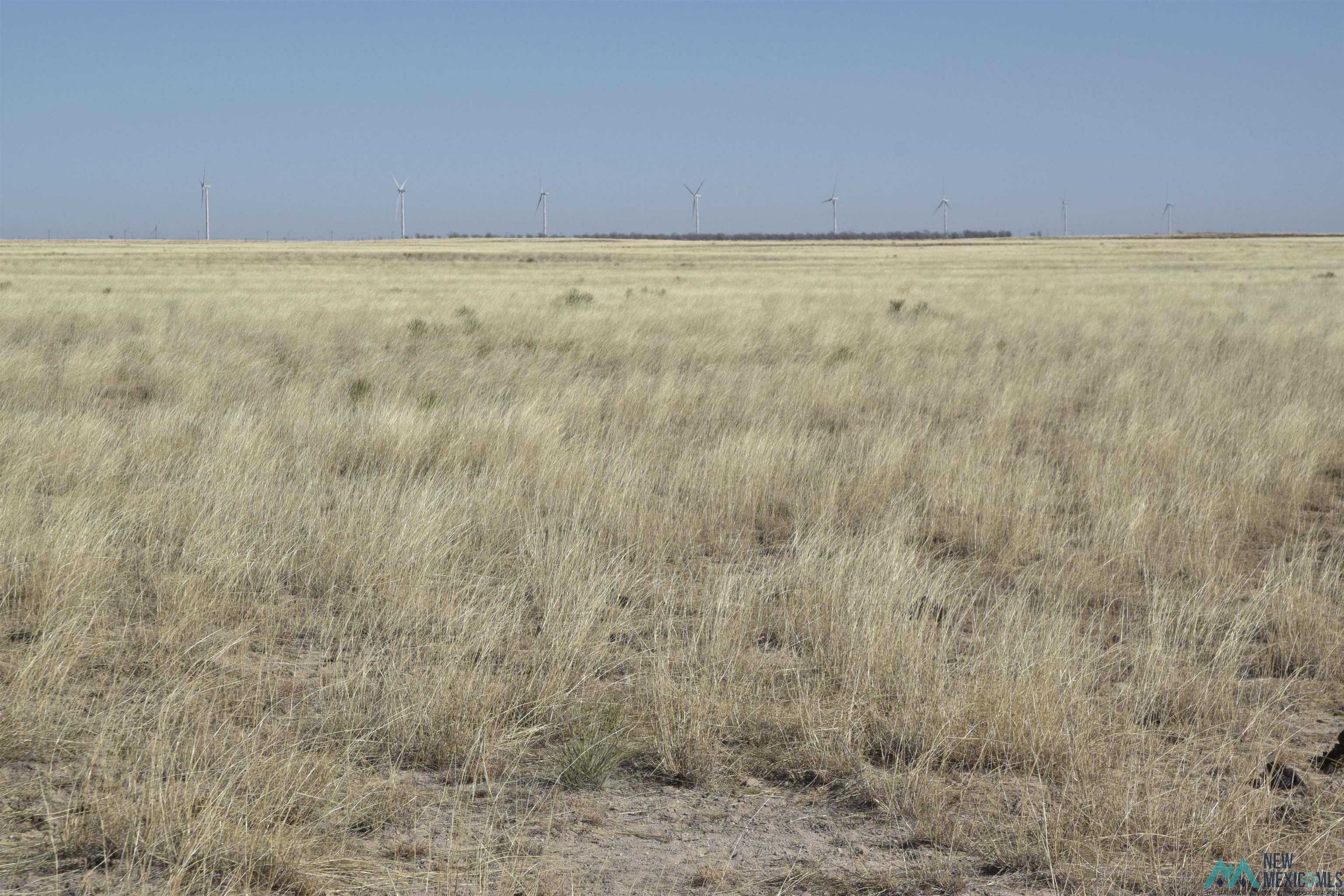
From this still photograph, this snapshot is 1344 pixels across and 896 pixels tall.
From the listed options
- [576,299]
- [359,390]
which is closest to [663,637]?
[359,390]

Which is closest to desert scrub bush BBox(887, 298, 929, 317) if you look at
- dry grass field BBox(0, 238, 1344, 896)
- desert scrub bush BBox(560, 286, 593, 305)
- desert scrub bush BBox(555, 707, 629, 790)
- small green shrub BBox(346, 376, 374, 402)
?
desert scrub bush BBox(560, 286, 593, 305)

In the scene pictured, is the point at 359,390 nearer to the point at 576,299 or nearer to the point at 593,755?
the point at 593,755

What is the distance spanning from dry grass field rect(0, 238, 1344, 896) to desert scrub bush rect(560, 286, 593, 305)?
45.4 ft

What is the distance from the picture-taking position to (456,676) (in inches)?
162

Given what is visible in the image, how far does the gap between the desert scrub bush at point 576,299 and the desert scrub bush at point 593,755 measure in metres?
22.3

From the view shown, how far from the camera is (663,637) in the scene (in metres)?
4.98

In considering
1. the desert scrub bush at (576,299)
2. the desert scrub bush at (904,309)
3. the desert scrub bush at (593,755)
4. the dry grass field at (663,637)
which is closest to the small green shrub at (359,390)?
the dry grass field at (663,637)

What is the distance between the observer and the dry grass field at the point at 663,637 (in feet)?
10.5

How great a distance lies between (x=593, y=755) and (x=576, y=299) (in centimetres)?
2385

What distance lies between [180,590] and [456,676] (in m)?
1.88

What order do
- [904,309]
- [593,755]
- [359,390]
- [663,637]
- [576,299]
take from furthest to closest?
1. [576,299]
2. [904,309]
3. [359,390]
4. [663,637]
5. [593,755]

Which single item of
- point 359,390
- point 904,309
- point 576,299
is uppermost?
point 576,299

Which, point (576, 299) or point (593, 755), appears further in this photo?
point (576, 299)

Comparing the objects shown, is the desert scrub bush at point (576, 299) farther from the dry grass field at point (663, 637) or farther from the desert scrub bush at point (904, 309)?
the dry grass field at point (663, 637)
